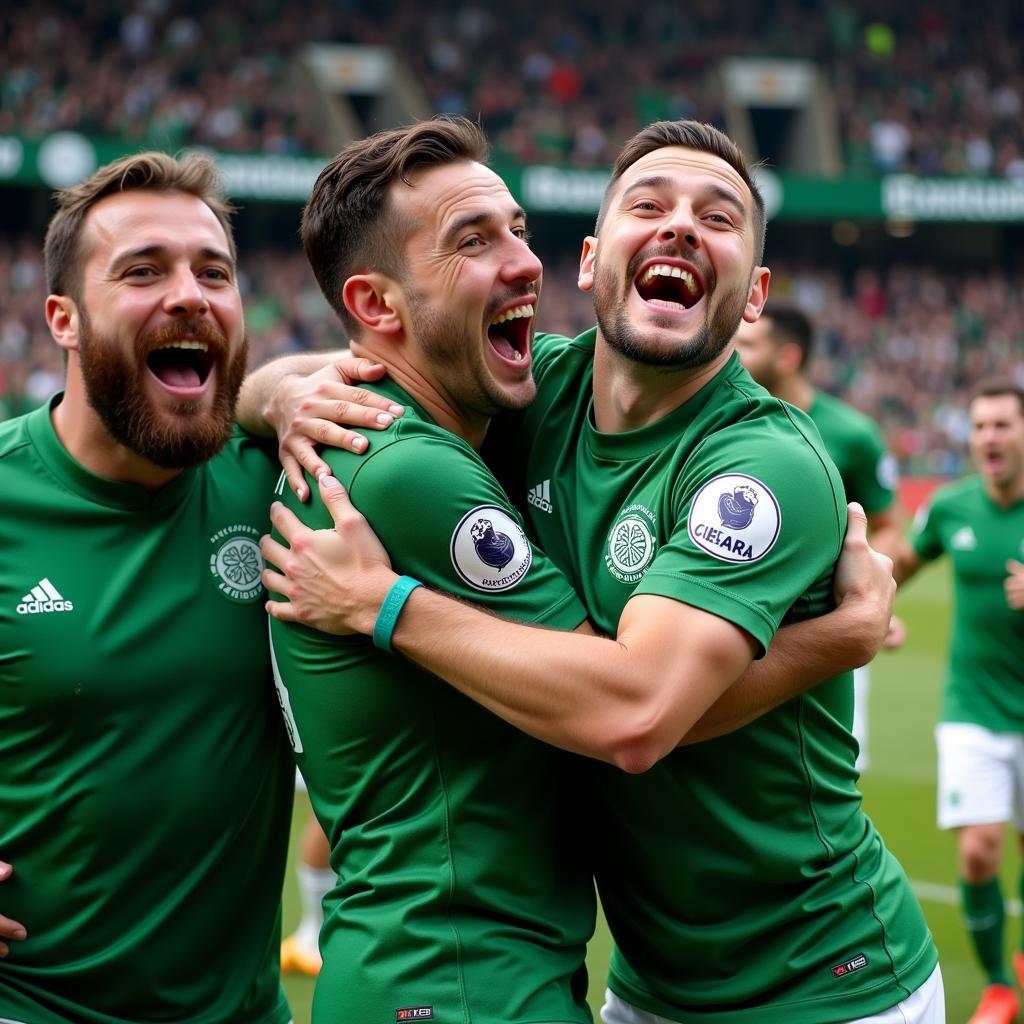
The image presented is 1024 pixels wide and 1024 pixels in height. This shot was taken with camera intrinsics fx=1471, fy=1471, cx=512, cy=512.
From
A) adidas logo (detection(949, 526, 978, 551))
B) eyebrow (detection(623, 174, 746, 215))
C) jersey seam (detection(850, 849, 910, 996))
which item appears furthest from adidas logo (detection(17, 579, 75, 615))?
adidas logo (detection(949, 526, 978, 551))

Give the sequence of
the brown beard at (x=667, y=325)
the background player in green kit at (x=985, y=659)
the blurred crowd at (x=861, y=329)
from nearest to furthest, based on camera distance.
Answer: the brown beard at (x=667, y=325) < the background player in green kit at (x=985, y=659) < the blurred crowd at (x=861, y=329)

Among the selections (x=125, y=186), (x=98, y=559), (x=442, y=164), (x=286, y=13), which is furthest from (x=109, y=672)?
(x=286, y=13)

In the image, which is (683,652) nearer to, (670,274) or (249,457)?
(670,274)

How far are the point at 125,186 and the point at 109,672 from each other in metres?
1.14

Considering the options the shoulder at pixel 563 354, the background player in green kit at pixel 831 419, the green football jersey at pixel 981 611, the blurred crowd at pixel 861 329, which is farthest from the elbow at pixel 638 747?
the blurred crowd at pixel 861 329

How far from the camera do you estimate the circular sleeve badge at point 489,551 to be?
2938 mm

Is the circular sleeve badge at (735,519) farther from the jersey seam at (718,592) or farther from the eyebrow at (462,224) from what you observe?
the eyebrow at (462,224)

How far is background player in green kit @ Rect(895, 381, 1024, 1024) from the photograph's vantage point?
654 centimetres

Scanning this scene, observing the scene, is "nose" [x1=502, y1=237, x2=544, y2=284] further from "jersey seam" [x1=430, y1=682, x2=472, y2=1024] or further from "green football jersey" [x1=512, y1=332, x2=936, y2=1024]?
"jersey seam" [x1=430, y1=682, x2=472, y2=1024]

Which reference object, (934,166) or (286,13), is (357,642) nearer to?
(286,13)

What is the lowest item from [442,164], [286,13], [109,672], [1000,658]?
[1000,658]

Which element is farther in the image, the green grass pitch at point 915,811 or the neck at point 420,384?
the green grass pitch at point 915,811

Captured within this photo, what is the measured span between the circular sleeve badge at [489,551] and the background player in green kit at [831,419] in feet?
15.9

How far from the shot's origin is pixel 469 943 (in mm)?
2850
